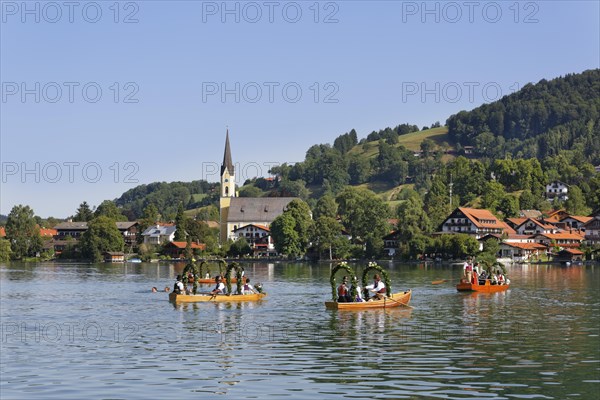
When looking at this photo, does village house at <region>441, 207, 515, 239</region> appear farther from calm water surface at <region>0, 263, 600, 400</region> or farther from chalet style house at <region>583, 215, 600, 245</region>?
calm water surface at <region>0, 263, 600, 400</region>

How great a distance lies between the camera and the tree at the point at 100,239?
18912 cm

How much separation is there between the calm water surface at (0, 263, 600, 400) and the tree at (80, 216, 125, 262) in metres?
122

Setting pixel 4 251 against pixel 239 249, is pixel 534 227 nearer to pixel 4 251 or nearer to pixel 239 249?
pixel 239 249

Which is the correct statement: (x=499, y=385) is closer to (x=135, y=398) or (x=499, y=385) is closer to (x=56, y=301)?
(x=135, y=398)

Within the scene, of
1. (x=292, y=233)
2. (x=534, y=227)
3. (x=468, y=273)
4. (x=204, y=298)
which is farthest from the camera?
(x=292, y=233)

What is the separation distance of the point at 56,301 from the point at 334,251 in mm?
107577

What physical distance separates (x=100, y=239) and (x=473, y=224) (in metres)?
73.6

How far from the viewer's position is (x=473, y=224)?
175m

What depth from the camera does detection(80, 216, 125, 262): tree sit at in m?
189

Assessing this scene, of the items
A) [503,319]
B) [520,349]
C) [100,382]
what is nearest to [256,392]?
[100,382]

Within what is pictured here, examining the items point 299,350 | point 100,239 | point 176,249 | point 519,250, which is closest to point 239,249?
point 176,249

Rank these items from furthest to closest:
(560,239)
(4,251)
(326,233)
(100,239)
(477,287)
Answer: (100,239) < (4,251) < (560,239) < (326,233) < (477,287)

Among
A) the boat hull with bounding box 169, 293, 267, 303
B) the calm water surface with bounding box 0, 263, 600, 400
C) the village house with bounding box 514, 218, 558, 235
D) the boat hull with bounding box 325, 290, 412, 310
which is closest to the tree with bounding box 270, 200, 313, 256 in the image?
the village house with bounding box 514, 218, 558, 235

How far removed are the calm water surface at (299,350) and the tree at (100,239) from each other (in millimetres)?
122409
